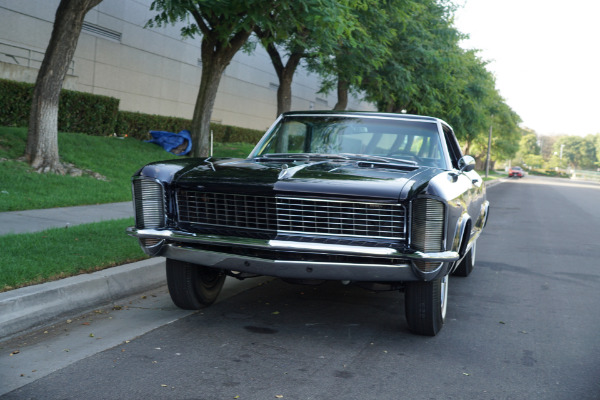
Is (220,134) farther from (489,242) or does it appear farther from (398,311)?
(398,311)

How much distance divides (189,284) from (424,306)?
A: 6.14 ft

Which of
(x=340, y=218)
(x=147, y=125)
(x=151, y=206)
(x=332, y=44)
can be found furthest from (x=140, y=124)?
(x=340, y=218)

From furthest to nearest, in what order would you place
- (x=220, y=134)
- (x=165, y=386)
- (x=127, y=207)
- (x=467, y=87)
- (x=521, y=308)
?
(x=467, y=87) < (x=220, y=134) < (x=127, y=207) < (x=521, y=308) < (x=165, y=386)

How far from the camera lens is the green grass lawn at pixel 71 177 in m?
10.4

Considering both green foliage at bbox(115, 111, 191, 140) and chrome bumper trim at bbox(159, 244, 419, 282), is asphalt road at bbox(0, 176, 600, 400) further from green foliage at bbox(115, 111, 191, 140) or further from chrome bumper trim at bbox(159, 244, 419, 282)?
green foliage at bbox(115, 111, 191, 140)

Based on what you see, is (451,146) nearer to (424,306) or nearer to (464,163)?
(464,163)

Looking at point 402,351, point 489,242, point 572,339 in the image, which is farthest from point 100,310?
point 489,242

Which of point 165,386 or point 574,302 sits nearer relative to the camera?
point 165,386

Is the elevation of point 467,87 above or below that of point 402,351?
above

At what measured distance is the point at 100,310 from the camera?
532 centimetres

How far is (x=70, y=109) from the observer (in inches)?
730

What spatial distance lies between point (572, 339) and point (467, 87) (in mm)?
30034

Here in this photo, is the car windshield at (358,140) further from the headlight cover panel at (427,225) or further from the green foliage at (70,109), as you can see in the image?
the green foliage at (70,109)

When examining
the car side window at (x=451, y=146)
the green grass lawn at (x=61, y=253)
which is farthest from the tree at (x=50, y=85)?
the car side window at (x=451, y=146)
